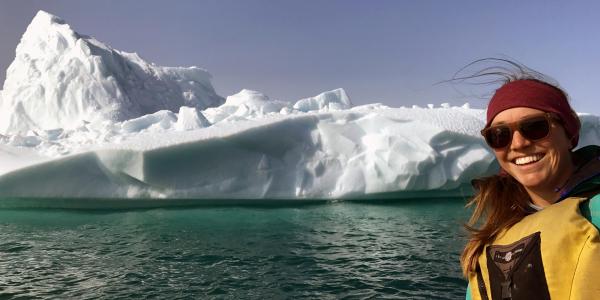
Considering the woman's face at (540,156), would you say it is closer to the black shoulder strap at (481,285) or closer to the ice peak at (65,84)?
the black shoulder strap at (481,285)

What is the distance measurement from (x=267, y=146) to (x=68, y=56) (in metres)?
13.7

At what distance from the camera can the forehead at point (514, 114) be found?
1085 millimetres

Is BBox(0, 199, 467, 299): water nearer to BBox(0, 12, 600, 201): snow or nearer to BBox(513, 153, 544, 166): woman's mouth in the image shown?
BBox(0, 12, 600, 201): snow

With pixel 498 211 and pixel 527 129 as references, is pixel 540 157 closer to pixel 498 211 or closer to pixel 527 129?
pixel 527 129

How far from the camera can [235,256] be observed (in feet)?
18.7

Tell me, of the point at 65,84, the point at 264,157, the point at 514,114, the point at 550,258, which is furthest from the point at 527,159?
the point at 65,84

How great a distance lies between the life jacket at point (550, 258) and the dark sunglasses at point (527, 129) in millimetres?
186

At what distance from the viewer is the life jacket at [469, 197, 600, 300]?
0.87 meters

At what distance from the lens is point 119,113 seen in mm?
19141

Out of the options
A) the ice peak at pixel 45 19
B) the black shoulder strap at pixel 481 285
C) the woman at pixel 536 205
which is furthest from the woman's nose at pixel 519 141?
the ice peak at pixel 45 19

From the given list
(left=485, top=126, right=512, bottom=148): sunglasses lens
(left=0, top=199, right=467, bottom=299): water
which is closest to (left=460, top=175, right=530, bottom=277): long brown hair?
(left=485, top=126, right=512, bottom=148): sunglasses lens

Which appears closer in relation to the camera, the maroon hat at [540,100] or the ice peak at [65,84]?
the maroon hat at [540,100]

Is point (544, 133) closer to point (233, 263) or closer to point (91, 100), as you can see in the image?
point (233, 263)

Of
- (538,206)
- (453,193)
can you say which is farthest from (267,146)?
(538,206)
